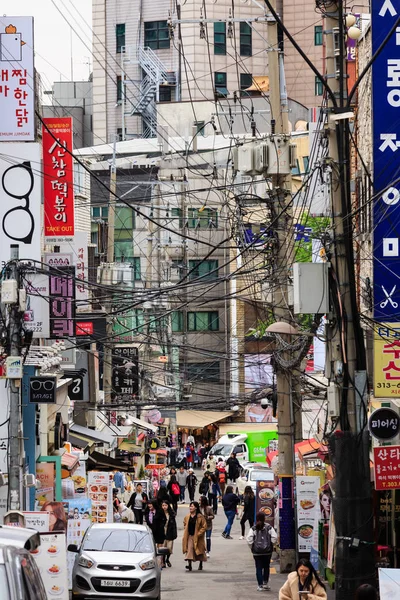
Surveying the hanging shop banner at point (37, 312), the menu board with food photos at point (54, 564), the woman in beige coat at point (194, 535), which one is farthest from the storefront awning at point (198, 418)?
Result: the menu board with food photos at point (54, 564)

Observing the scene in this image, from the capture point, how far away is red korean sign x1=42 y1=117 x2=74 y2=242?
27.4m

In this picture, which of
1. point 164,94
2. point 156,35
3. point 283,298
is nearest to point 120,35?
point 156,35

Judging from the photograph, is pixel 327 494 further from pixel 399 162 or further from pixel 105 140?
pixel 105 140

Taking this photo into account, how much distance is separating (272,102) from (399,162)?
14.1ft

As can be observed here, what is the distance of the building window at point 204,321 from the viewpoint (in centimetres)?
6931

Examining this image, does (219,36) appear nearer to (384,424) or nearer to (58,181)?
(58,181)

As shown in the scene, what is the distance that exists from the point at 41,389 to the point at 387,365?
9.84 metres

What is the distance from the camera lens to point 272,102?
23281 millimetres

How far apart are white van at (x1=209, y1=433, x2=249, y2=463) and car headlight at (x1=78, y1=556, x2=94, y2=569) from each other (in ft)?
108

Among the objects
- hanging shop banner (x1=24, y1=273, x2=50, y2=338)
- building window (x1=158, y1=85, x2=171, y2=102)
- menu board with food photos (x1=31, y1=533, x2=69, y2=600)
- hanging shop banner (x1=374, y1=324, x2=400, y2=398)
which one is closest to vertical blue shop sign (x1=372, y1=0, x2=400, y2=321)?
hanging shop banner (x1=374, y1=324, x2=400, y2=398)

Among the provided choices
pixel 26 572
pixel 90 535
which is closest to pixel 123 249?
pixel 90 535

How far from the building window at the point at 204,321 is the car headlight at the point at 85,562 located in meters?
49.0

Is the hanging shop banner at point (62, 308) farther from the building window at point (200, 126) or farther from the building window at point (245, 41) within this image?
the building window at point (245, 41)

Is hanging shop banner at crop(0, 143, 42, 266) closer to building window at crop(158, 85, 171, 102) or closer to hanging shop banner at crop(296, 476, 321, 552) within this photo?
hanging shop banner at crop(296, 476, 321, 552)
